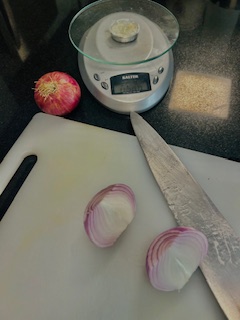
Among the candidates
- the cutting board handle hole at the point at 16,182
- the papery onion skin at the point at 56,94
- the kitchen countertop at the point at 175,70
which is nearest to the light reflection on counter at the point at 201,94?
the kitchen countertop at the point at 175,70

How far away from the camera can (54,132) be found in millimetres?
679

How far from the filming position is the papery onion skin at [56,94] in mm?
664

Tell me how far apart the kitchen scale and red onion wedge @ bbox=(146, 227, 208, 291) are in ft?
1.05

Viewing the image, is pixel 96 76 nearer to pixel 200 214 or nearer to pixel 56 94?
pixel 56 94

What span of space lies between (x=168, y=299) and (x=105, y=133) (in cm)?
36

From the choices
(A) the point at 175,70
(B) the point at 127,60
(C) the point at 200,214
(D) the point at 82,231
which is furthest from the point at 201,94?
(D) the point at 82,231

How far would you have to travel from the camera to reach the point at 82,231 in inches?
22.4

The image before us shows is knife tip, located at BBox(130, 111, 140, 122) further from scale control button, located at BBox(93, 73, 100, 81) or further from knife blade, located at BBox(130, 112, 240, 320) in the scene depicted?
scale control button, located at BBox(93, 73, 100, 81)

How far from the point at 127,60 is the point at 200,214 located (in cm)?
36

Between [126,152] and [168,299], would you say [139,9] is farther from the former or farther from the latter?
[168,299]

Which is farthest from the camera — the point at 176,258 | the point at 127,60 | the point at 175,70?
the point at 175,70

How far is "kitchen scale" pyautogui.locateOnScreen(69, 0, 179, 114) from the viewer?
2.17 ft

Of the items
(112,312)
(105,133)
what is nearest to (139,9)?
(105,133)

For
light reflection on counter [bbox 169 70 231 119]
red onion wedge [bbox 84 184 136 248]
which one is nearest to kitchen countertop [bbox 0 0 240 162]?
light reflection on counter [bbox 169 70 231 119]
